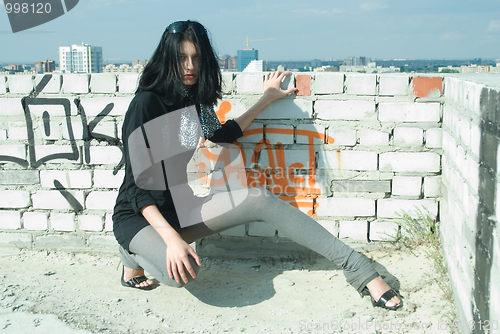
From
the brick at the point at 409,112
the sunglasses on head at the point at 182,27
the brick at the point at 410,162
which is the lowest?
the brick at the point at 410,162

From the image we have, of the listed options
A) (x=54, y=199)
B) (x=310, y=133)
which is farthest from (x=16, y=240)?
(x=310, y=133)

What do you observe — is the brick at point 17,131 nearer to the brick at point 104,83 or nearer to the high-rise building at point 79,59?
the brick at point 104,83

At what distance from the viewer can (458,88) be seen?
7.84ft

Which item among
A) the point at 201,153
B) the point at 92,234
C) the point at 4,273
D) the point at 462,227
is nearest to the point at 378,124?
the point at 462,227

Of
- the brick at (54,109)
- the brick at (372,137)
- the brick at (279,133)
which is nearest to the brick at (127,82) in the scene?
the brick at (54,109)

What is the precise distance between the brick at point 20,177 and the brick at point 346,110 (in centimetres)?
207

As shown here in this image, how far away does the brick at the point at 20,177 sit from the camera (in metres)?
3.25

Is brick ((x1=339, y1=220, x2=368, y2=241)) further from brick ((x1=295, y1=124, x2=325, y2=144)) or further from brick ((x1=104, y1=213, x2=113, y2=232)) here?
brick ((x1=104, y1=213, x2=113, y2=232))

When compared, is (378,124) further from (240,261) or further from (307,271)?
(240,261)

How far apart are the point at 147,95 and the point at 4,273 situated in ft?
5.51

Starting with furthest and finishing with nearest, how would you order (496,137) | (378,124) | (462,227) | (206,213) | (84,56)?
1. (84,56)
2. (378,124)
3. (206,213)
4. (462,227)
5. (496,137)

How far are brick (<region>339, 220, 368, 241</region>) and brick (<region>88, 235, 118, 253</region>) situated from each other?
1.64 meters

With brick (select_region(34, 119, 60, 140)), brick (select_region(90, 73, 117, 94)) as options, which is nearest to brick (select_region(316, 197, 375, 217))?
brick (select_region(90, 73, 117, 94))

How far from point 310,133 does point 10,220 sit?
2.28m
